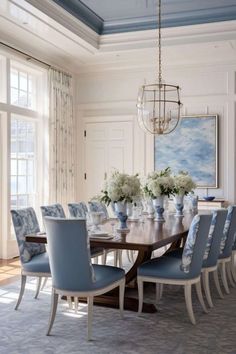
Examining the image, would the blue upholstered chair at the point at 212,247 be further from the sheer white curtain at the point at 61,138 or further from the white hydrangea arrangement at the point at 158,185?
the sheer white curtain at the point at 61,138

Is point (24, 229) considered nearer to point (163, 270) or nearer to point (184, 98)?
point (163, 270)

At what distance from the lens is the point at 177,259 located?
4.32 meters

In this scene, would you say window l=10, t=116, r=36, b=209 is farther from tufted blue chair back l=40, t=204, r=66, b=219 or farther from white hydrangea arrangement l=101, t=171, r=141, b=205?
white hydrangea arrangement l=101, t=171, r=141, b=205

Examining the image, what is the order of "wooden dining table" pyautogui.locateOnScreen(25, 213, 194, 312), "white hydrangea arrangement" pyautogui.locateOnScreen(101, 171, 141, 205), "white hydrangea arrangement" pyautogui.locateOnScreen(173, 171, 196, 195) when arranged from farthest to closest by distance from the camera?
"white hydrangea arrangement" pyautogui.locateOnScreen(173, 171, 196, 195) < "white hydrangea arrangement" pyautogui.locateOnScreen(101, 171, 141, 205) < "wooden dining table" pyautogui.locateOnScreen(25, 213, 194, 312)

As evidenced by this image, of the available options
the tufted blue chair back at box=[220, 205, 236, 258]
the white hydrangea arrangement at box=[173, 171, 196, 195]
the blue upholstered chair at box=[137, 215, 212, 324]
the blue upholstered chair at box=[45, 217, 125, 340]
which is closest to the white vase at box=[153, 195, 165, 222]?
the white hydrangea arrangement at box=[173, 171, 196, 195]

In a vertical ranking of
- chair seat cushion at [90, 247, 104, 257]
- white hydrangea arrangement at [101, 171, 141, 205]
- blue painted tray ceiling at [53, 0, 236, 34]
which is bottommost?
chair seat cushion at [90, 247, 104, 257]

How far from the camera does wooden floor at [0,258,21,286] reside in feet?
17.9

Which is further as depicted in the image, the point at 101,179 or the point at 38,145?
the point at 101,179

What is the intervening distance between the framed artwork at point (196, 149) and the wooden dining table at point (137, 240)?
2.88m

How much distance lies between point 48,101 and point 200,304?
4.53 m

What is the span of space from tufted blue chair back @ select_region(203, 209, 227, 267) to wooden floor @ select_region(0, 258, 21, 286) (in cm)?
236

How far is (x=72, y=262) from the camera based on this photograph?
134 inches

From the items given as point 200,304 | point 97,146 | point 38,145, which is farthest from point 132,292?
point 97,146

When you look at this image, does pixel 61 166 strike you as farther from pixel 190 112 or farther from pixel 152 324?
pixel 152 324
